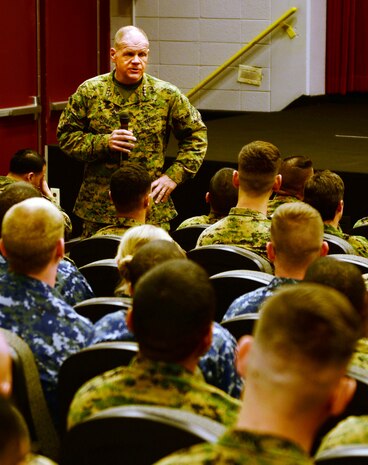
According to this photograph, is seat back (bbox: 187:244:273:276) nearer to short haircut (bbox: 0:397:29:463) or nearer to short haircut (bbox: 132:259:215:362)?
short haircut (bbox: 132:259:215:362)

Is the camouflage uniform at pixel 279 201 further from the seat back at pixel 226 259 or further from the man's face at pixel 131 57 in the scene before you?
the seat back at pixel 226 259

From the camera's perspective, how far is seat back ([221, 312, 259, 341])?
8.12 ft

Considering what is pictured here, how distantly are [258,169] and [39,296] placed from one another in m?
1.70

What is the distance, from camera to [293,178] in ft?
15.4

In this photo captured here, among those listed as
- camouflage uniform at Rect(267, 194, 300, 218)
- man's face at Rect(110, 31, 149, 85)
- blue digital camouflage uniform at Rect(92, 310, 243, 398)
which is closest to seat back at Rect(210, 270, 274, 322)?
blue digital camouflage uniform at Rect(92, 310, 243, 398)

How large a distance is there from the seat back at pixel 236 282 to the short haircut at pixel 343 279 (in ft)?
1.72

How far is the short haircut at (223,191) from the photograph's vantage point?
4551 millimetres

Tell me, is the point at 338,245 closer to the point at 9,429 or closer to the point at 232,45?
the point at 9,429

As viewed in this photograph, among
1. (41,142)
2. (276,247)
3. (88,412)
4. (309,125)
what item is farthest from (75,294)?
(309,125)

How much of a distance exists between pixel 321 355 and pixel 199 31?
8.61 m

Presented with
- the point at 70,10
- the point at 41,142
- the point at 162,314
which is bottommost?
the point at 41,142

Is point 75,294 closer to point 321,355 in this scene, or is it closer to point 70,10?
point 321,355

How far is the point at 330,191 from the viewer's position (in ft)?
13.6

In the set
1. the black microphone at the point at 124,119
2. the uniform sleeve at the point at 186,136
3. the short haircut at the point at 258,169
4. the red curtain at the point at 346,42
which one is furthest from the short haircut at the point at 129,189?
the red curtain at the point at 346,42
